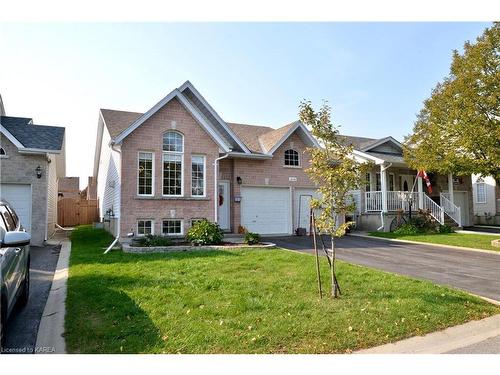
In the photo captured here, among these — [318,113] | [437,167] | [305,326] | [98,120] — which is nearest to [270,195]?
[437,167]

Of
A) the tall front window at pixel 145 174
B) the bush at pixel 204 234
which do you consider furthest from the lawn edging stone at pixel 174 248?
the tall front window at pixel 145 174

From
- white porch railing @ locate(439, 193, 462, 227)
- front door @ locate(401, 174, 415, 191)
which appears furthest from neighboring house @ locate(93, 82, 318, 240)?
white porch railing @ locate(439, 193, 462, 227)

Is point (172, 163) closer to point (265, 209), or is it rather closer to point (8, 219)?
point (265, 209)

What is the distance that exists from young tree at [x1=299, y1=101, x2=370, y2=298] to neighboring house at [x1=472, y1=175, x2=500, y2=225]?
988 inches

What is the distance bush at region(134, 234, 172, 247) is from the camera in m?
12.1

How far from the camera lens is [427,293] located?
677 cm

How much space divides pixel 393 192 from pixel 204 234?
41.0 ft

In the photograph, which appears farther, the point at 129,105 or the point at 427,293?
the point at 129,105

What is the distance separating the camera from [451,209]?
2167cm

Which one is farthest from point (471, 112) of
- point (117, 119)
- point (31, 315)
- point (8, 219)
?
point (31, 315)

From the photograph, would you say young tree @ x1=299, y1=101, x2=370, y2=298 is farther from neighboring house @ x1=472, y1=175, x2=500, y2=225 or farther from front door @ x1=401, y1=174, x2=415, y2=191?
neighboring house @ x1=472, y1=175, x2=500, y2=225

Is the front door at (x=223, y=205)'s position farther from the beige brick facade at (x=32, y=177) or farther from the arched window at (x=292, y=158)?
the beige brick facade at (x=32, y=177)
